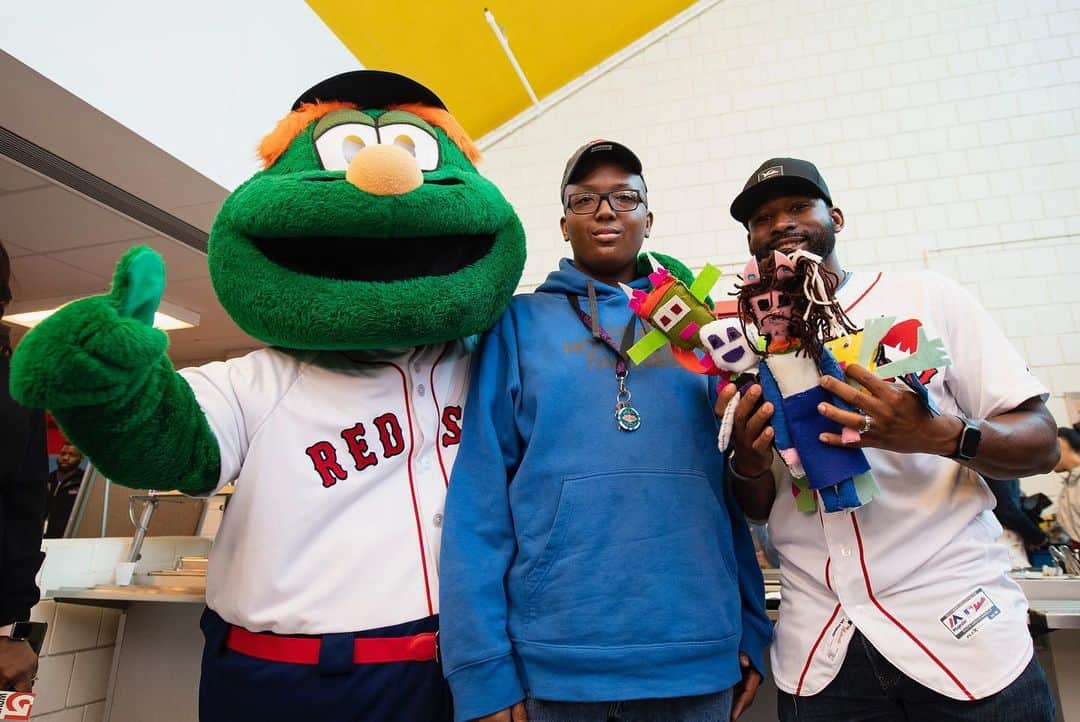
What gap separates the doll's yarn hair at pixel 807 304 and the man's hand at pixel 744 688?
548 mm

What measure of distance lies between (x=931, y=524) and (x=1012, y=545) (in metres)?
2.63

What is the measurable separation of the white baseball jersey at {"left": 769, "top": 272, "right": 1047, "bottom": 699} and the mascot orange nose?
2.81 ft

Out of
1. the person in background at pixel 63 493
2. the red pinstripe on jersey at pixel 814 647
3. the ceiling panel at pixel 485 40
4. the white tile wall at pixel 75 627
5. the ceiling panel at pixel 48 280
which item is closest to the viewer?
the red pinstripe on jersey at pixel 814 647

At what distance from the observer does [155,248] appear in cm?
389

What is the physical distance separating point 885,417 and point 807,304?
0.66ft

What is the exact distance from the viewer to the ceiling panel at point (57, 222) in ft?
10.8

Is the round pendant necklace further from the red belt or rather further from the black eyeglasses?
the red belt

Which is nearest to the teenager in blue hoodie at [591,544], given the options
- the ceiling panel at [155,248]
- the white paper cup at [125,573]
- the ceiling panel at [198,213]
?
the white paper cup at [125,573]

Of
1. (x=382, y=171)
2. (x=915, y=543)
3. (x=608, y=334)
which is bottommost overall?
(x=915, y=543)

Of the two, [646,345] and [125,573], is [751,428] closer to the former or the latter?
[646,345]

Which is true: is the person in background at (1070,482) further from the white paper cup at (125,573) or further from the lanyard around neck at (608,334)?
the white paper cup at (125,573)

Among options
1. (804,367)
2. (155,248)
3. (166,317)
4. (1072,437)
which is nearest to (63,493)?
(166,317)

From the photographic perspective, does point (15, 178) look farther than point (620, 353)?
Yes

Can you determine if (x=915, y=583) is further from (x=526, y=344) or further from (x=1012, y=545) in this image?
(x=1012, y=545)
